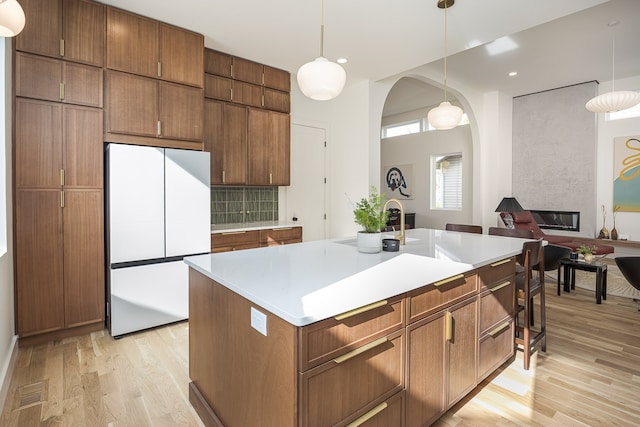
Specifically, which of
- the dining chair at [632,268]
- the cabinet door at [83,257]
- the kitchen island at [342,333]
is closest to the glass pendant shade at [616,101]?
the dining chair at [632,268]

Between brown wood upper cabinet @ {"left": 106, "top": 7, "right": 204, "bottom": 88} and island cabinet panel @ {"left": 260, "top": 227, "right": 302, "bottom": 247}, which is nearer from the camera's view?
brown wood upper cabinet @ {"left": 106, "top": 7, "right": 204, "bottom": 88}

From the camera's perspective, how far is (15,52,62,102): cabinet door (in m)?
2.63

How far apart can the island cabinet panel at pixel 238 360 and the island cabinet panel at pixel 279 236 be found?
2.28 m

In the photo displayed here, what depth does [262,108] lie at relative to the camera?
4.49 metres

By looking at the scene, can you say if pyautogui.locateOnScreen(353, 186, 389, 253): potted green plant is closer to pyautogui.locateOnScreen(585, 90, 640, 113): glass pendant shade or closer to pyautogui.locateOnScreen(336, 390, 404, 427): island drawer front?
pyautogui.locateOnScreen(336, 390, 404, 427): island drawer front

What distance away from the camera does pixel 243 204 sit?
468 centimetres

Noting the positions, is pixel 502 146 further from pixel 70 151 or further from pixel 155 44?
pixel 70 151

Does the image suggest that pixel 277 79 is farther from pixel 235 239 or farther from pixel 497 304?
pixel 497 304

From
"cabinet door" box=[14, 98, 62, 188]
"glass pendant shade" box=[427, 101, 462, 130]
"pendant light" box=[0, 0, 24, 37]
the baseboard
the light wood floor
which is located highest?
"pendant light" box=[0, 0, 24, 37]

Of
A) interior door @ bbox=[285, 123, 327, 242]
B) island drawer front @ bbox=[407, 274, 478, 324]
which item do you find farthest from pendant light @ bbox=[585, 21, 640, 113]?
island drawer front @ bbox=[407, 274, 478, 324]

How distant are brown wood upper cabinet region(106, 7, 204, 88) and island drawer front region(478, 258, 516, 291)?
326 centimetres

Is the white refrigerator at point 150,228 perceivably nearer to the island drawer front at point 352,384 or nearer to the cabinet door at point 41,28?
the cabinet door at point 41,28

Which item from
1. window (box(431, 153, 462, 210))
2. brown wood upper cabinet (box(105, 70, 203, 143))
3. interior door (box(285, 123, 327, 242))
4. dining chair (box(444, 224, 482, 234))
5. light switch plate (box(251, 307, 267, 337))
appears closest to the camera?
light switch plate (box(251, 307, 267, 337))

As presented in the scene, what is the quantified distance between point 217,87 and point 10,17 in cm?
245
